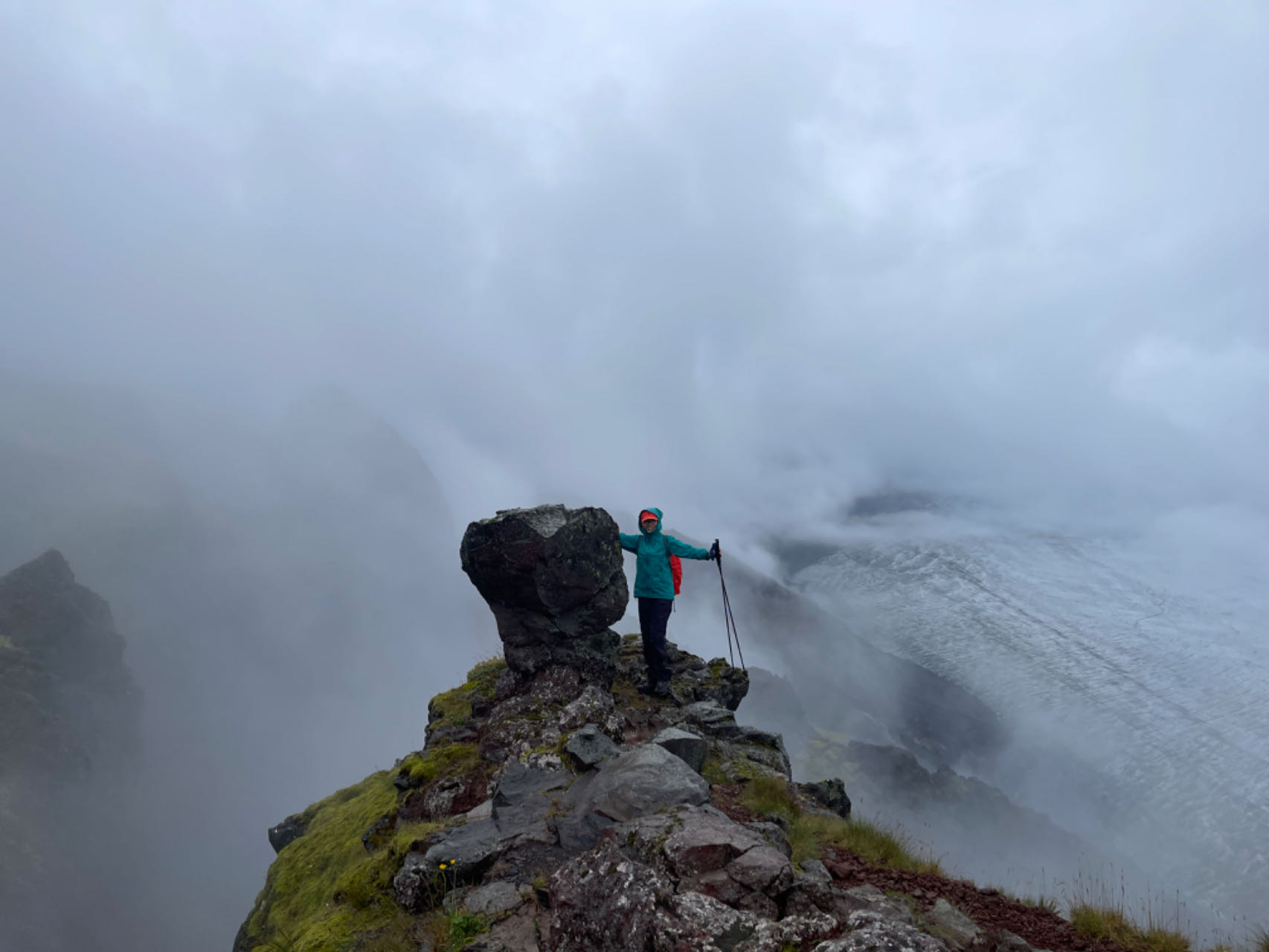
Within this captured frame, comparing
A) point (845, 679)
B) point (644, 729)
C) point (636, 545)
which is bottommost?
point (644, 729)

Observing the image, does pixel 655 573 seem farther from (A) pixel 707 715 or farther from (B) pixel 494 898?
(B) pixel 494 898

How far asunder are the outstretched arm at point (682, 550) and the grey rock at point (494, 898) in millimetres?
9531

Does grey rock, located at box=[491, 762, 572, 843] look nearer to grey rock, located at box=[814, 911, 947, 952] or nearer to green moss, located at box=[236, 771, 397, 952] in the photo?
green moss, located at box=[236, 771, 397, 952]

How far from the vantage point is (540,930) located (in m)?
8.12

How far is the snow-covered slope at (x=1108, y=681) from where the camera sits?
3524 inches

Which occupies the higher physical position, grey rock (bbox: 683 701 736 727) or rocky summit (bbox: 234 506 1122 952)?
grey rock (bbox: 683 701 736 727)

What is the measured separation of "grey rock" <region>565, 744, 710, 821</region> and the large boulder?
7.06 metres

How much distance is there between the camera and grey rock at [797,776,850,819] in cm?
1564

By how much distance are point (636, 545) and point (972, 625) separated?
139156mm

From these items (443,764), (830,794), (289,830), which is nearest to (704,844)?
(830,794)

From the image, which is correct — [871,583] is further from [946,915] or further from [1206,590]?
[946,915]

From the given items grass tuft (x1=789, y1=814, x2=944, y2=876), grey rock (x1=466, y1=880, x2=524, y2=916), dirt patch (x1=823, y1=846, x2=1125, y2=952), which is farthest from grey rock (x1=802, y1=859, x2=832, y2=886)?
grey rock (x1=466, y1=880, x2=524, y2=916)

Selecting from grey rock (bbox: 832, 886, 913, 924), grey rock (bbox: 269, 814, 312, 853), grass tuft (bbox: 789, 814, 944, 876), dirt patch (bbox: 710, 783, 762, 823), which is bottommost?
grey rock (bbox: 832, 886, 913, 924)

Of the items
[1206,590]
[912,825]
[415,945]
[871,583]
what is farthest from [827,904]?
[1206,590]
